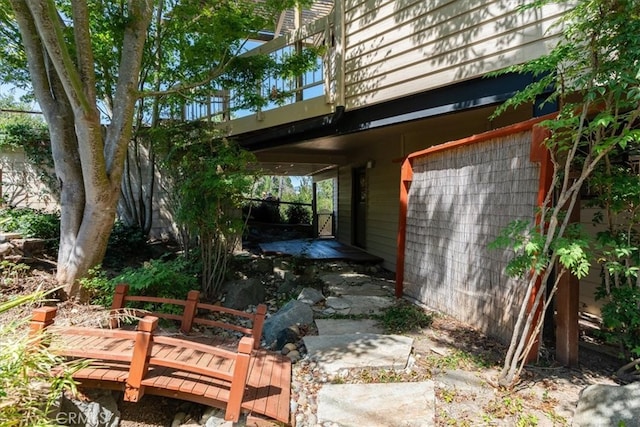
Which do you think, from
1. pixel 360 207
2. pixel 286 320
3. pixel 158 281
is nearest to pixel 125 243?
pixel 158 281

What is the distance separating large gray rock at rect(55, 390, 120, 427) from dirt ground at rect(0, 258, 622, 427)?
0.18 meters

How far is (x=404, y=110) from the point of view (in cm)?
471

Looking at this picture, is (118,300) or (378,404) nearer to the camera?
(378,404)

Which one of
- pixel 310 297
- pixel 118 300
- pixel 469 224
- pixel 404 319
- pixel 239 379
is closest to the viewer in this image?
pixel 239 379

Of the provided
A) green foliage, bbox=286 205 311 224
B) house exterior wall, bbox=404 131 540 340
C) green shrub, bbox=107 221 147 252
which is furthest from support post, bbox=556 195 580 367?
green foliage, bbox=286 205 311 224

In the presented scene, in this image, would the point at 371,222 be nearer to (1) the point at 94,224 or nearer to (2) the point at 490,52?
(2) the point at 490,52

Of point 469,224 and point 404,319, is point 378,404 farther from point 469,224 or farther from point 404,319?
point 469,224

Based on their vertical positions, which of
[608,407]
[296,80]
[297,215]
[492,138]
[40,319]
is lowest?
[608,407]

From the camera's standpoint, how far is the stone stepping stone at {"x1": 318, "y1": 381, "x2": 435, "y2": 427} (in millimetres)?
2385

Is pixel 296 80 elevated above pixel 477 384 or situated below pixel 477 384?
above

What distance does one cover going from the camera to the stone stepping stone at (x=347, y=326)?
12.5 feet

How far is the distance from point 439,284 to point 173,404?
292cm

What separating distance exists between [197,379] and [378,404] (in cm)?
141

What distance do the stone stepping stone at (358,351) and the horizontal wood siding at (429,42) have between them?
285cm
